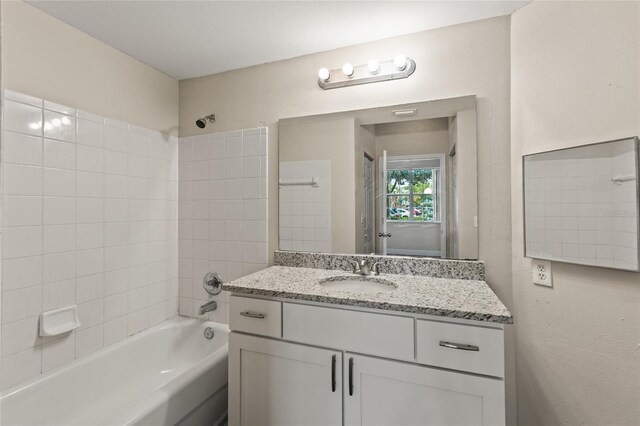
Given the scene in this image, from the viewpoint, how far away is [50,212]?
145 centimetres

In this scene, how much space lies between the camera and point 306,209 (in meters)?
1.86

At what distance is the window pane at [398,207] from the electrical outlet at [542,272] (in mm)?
615

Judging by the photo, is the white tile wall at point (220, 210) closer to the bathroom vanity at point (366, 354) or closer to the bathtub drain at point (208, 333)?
the bathtub drain at point (208, 333)

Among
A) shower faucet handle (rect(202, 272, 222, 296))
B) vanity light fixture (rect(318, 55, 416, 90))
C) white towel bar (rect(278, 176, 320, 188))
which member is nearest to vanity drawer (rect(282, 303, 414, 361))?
white towel bar (rect(278, 176, 320, 188))

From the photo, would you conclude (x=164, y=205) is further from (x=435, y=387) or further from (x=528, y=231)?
(x=528, y=231)

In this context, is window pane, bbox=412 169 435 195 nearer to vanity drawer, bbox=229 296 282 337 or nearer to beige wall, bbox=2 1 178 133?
vanity drawer, bbox=229 296 282 337

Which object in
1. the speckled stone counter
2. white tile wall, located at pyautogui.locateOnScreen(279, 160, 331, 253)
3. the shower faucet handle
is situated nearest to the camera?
the speckled stone counter

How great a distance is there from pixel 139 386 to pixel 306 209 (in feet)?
4.85

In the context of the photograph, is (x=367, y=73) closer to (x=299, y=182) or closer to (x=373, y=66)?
(x=373, y=66)

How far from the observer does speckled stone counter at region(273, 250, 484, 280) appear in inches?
59.4

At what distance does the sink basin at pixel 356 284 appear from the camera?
1528 mm

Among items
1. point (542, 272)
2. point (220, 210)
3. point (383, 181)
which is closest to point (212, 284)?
point (220, 210)

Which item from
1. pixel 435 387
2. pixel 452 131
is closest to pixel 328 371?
pixel 435 387

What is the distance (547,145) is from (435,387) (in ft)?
3.65
